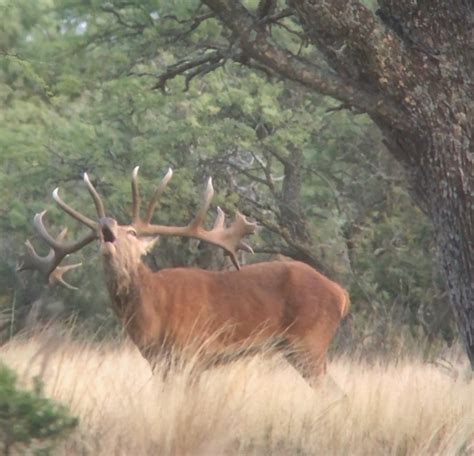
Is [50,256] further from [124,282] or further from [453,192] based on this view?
[453,192]

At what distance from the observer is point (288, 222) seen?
1788cm

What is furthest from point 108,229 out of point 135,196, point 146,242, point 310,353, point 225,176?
point 225,176

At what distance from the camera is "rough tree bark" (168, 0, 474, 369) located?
9.08m

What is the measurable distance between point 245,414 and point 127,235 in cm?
323

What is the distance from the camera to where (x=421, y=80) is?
9.15m

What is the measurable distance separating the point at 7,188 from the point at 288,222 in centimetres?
387

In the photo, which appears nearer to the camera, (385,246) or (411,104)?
(411,104)

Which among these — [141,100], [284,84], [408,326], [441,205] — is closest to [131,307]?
[441,205]

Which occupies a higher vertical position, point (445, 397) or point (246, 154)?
point (445, 397)

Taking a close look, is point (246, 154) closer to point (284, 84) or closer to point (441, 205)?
point (284, 84)

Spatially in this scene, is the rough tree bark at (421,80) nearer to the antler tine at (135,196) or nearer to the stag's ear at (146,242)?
the antler tine at (135,196)

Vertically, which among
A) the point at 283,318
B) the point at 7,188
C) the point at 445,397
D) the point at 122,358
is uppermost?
the point at 445,397

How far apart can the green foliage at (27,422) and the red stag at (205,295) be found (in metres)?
3.87

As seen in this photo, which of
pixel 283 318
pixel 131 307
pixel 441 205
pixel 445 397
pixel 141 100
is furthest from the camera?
pixel 141 100
